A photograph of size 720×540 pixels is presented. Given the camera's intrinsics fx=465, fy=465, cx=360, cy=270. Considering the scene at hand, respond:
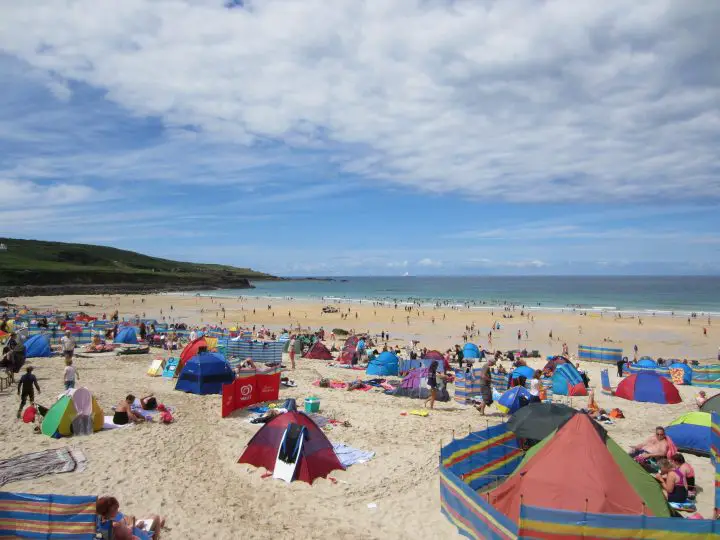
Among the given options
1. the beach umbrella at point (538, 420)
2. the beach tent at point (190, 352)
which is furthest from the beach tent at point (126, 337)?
the beach umbrella at point (538, 420)

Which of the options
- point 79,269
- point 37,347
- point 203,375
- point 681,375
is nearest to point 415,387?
point 203,375

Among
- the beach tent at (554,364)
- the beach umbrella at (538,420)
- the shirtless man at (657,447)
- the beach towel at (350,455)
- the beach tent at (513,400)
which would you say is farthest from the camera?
the beach tent at (554,364)

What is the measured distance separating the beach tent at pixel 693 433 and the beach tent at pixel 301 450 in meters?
7.90

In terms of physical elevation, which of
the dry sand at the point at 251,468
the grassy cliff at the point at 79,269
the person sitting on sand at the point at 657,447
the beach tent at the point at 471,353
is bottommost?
the beach tent at the point at 471,353

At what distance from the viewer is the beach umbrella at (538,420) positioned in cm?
880

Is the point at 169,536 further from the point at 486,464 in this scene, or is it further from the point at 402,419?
the point at 402,419

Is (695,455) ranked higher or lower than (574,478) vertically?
lower

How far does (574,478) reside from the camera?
671 centimetres

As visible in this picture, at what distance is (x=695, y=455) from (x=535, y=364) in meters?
14.9

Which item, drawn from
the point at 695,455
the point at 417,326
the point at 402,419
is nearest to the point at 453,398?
the point at 402,419

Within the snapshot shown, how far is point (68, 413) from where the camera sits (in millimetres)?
10516

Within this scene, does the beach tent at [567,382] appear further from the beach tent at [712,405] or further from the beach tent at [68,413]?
the beach tent at [68,413]

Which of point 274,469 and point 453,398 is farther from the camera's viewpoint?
point 453,398

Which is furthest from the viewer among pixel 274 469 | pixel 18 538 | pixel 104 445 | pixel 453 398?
pixel 453 398
